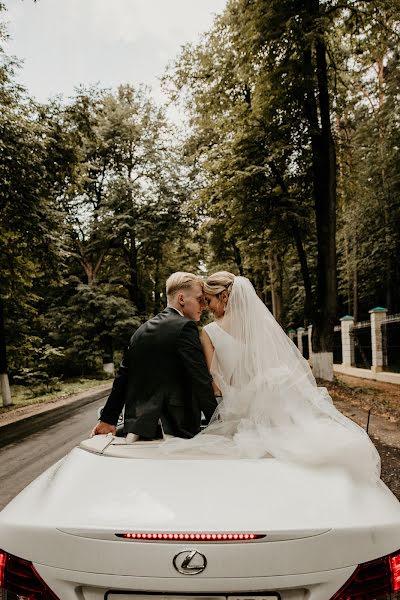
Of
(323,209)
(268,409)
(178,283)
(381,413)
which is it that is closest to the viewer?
(268,409)

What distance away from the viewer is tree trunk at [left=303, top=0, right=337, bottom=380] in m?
14.6

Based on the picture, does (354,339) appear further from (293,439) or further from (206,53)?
(293,439)

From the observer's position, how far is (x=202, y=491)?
1794 mm

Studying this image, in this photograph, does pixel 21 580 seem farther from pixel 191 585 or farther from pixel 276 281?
pixel 276 281

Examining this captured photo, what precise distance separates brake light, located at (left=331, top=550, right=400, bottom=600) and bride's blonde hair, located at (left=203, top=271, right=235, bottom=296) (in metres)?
2.20

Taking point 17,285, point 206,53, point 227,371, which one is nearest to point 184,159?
point 206,53

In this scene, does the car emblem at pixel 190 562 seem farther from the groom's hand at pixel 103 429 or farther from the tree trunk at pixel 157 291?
the tree trunk at pixel 157 291

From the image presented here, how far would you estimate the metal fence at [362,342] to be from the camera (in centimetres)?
2051

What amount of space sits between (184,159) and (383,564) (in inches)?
1159

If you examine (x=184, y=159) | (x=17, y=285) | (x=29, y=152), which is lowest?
(x=17, y=285)

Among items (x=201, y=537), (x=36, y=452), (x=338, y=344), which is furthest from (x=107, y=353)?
(x=201, y=537)

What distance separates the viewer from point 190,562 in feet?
5.02

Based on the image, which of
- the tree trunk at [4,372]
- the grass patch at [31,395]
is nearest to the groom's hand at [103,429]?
the grass patch at [31,395]

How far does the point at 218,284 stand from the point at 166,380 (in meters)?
1.13
